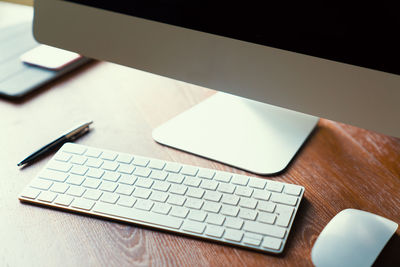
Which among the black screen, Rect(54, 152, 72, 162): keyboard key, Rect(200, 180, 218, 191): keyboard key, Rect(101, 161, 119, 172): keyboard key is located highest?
the black screen

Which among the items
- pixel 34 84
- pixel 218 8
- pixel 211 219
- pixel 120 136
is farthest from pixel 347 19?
pixel 34 84

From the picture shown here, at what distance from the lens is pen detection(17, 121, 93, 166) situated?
704 mm

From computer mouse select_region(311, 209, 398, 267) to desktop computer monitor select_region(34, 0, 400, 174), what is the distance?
0.11m

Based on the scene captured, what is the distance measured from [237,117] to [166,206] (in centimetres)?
26

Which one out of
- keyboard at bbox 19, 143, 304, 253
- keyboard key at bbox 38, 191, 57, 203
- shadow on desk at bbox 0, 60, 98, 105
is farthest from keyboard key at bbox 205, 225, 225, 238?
shadow on desk at bbox 0, 60, 98, 105

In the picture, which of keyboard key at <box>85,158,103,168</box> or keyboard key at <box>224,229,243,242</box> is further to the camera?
keyboard key at <box>85,158,103,168</box>

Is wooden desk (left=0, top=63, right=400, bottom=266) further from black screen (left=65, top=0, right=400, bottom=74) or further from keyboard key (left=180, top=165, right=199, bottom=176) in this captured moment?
black screen (left=65, top=0, right=400, bottom=74)

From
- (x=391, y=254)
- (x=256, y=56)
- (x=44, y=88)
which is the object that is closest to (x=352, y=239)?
(x=391, y=254)

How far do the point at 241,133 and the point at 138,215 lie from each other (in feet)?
0.80

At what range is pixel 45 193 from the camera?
625mm

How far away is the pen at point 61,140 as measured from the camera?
704 millimetres

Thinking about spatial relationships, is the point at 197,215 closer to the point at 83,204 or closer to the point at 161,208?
the point at 161,208

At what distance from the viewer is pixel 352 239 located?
54 centimetres

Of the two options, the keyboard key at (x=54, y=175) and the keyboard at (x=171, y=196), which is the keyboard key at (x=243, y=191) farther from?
the keyboard key at (x=54, y=175)
